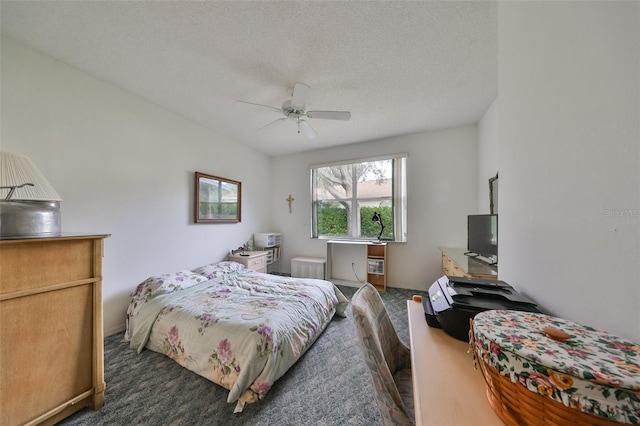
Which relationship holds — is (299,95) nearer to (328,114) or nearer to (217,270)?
(328,114)

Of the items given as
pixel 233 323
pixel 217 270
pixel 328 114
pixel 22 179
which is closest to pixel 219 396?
pixel 233 323

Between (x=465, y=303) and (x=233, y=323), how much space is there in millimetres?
1569

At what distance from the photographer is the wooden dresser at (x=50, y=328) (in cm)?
108

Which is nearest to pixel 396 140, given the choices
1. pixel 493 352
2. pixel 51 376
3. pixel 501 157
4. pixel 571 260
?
pixel 501 157

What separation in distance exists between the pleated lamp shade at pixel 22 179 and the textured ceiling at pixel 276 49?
3.60 ft

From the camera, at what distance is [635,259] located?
1.56ft

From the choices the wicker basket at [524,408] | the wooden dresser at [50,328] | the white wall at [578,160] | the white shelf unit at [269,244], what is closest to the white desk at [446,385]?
the wicker basket at [524,408]

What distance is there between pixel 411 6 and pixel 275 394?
281cm

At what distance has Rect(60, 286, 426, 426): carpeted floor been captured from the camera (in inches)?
51.7

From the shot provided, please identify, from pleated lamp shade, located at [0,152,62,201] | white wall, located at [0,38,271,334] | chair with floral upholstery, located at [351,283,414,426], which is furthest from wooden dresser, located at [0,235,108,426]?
chair with floral upholstery, located at [351,283,414,426]

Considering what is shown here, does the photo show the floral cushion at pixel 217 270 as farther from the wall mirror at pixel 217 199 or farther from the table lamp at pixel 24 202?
the table lamp at pixel 24 202

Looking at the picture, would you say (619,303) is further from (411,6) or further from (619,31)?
(411,6)

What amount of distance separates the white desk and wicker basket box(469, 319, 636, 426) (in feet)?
0.12

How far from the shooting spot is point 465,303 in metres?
0.81
